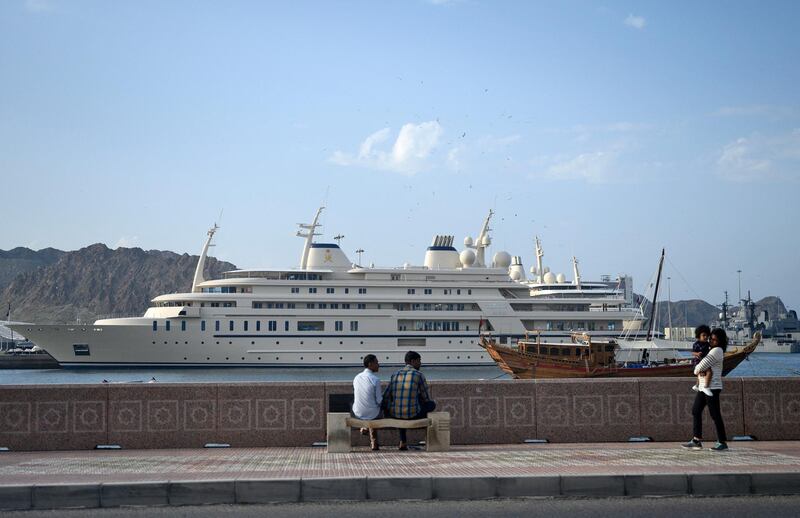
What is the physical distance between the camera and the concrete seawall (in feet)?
33.9

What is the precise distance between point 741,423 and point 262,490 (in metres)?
6.62

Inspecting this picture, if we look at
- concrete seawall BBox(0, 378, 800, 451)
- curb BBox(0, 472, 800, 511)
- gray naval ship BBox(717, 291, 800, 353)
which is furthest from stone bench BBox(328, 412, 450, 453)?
gray naval ship BBox(717, 291, 800, 353)

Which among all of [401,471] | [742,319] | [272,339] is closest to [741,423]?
[401,471]

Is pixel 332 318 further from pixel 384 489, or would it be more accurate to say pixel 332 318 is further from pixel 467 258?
pixel 384 489

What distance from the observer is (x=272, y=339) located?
49.2m

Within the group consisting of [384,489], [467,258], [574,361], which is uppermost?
[467,258]

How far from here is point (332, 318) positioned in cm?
5041

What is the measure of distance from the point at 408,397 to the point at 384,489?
234 cm

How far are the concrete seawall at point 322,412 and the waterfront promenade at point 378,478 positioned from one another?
3.87 ft

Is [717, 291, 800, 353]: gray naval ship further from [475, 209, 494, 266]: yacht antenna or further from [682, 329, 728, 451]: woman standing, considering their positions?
[682, 329, 728, 451]: woman standing


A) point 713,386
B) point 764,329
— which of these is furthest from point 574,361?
point 764,329

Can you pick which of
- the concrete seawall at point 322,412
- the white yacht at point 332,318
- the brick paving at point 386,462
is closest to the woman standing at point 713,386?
the brick paving at point 386,462

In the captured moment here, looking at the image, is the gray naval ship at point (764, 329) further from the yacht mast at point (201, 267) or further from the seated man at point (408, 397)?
the seated man at point (408, 397)

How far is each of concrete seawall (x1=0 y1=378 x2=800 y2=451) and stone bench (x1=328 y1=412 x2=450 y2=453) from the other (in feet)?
2.46
